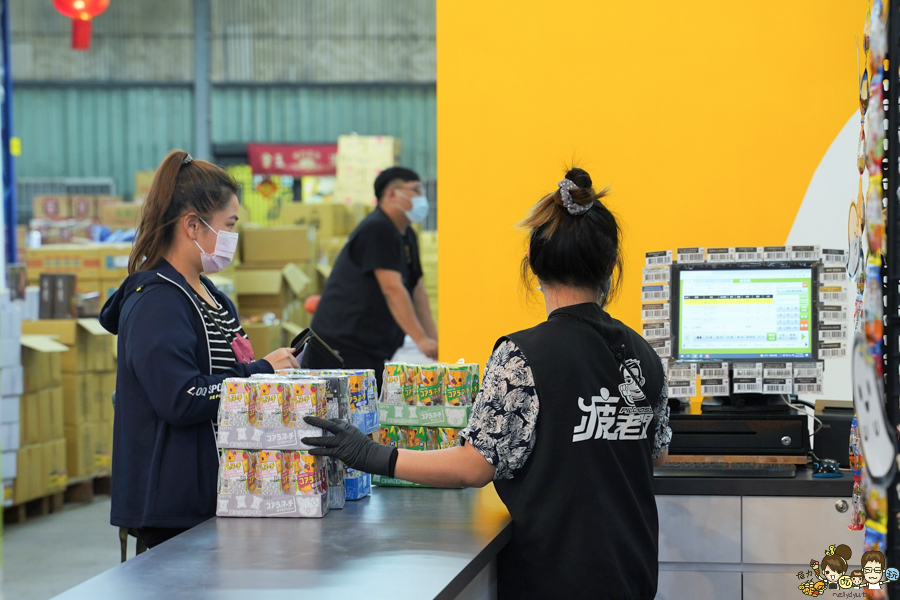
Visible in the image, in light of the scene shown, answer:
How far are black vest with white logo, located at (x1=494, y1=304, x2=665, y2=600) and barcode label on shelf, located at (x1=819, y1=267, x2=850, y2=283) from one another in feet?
3.11

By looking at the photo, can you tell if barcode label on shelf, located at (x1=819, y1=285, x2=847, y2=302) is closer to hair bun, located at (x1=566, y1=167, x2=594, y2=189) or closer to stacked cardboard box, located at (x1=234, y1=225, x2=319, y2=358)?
hair bun, located at (x1=566, y1=167, x2=594, y2=189)

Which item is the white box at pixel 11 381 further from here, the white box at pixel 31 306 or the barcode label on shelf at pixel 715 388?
the barcode label on shelf at pixel 715 388

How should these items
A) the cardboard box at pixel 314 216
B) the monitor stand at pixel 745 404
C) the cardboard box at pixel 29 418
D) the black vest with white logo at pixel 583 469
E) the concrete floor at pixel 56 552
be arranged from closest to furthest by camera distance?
the black vest with white logo at pixel 583 469
the monitor stand at pixel 745 404
the concrete floor at pixel 56 552
the cardboard box at pixel 29 418
the cardboard box at pixel 314 216

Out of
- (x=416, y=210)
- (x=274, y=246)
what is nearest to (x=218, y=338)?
(x=416, y=210)

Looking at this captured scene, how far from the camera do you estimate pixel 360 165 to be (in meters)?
12.2

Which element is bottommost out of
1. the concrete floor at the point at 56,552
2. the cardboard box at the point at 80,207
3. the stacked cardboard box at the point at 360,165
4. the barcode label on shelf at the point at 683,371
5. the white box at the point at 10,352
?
the concrete floor at the point at 56,552

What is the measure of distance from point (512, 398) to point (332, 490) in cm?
54

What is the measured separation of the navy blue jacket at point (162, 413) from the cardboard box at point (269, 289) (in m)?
5.28

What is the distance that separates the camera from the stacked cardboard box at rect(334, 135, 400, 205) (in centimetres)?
1220

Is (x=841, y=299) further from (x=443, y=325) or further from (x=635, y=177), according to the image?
(x=443, y=325)

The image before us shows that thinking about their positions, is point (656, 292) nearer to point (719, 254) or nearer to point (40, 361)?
point (719, 254)

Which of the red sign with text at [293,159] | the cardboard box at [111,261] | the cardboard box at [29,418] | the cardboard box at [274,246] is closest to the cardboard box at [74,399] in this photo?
the cardboard box at [29,418]

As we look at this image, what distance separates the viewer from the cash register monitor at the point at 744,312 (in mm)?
2547

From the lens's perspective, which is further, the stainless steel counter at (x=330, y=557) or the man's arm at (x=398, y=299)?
the man's arm at (x=398, y=299)
